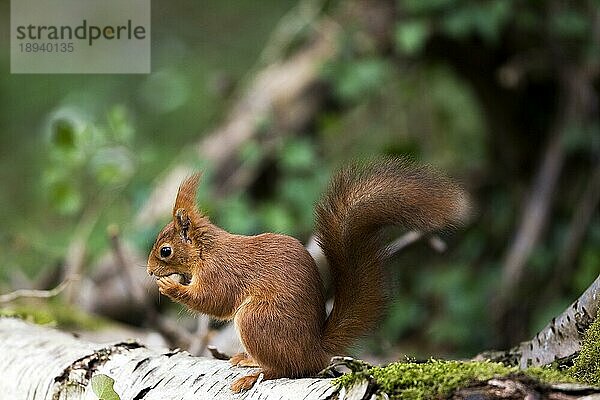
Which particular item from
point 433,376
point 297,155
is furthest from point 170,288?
point 297,155

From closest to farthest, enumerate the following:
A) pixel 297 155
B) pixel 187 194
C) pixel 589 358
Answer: pixel 589 358, pixel 187 194, pixel 297 155

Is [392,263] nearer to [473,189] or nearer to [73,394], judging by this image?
[73,394]

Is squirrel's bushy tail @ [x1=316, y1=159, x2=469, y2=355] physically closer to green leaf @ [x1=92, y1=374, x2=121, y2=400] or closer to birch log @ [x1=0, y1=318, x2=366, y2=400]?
birch log @ [x1=0, y1=318, x2=366, y2=400]

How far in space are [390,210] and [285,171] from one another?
205 cm

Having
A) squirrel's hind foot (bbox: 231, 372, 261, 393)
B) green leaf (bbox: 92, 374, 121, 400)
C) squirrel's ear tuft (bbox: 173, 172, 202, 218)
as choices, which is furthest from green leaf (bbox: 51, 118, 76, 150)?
squirrel's hind foot (bbox: 231, 372, 261, 393)

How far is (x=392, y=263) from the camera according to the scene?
4.24 feet

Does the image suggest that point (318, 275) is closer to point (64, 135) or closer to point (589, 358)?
point (589, 358)

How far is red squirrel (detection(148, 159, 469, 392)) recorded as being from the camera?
1.17 meters

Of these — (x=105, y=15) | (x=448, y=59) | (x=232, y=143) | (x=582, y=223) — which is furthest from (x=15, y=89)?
(x=582, y=223)

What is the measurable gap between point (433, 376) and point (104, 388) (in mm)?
532

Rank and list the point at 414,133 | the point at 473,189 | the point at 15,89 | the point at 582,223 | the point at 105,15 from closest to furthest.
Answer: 1. the point at 582,223
2. the point at 473,189
3. the point at 414,133
4. the point at 105,15
5. the point at 15,89

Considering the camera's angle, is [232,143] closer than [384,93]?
Yes

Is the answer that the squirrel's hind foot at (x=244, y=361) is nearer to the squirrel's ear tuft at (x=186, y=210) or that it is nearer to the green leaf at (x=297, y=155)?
the squirrel's ear tuft at (x=186, y=210)

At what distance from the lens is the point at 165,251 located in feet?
4.80
